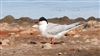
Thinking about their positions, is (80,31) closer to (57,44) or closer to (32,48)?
(57,44)

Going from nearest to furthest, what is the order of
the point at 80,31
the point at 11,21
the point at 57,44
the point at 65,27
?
the point at 57,44
the point at 65,27
the point at 80,31
the point at 11,21

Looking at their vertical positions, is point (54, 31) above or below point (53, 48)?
above

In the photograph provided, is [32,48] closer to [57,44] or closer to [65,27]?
[57,44]

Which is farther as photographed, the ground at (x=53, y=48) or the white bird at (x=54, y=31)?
the white bird at (x=54, y=31)

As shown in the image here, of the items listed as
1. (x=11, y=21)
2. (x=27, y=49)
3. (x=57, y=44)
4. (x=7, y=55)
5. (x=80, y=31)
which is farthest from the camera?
(x=11, y=21)

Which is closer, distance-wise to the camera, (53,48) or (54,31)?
(53,48)

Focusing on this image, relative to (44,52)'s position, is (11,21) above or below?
below

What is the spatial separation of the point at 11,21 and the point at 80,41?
13.4 m

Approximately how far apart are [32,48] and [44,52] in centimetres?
109

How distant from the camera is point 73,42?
539 inches

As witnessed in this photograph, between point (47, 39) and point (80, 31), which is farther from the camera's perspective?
point (80, 31)

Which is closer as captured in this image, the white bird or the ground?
the ground

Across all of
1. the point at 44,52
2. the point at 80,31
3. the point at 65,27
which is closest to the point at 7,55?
the point at 44,52

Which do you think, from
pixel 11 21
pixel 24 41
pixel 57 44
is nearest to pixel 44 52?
pixel 57 44
